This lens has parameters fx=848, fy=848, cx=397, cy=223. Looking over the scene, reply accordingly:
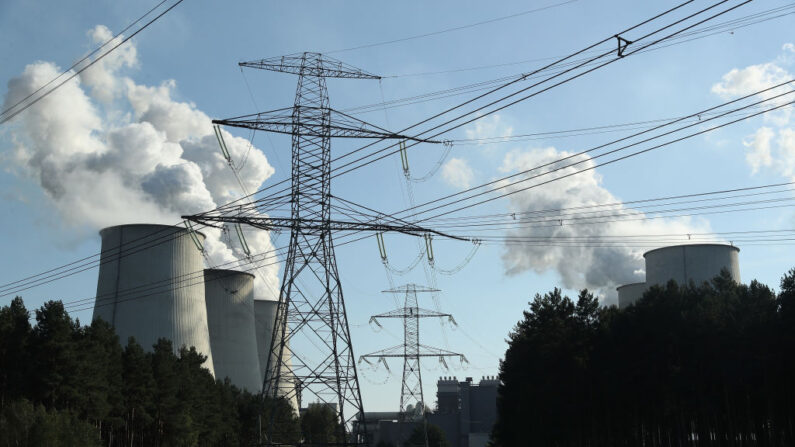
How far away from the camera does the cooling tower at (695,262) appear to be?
5584 cm

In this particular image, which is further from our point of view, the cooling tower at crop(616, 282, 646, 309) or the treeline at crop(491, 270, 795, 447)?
the cooling tower at crop(616, 282, 646, 309)

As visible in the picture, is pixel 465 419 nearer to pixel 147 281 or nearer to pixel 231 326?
pixel 231 326

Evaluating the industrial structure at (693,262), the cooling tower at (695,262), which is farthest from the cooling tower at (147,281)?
the cooling tower at (695,262)

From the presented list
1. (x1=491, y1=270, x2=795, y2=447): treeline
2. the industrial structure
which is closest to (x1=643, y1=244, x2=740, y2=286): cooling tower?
the industrial structure

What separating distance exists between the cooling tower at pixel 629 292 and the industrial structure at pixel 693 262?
10321mm

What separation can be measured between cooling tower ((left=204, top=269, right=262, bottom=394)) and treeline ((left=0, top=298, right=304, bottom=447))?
12.6m

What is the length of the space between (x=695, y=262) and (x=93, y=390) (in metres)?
38.5

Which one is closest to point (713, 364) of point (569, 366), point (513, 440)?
point (569, 366)

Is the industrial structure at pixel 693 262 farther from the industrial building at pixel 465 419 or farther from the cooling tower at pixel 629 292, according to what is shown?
the industrial building at pixel 465 419

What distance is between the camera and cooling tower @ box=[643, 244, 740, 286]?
55844 mm

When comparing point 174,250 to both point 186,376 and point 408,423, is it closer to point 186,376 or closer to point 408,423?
point 186,376

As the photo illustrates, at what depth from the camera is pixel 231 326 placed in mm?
64812

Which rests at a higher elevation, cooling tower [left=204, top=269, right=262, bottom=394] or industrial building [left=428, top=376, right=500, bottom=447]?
cooling tower [left=204, top=269, right=262, bottom=394]

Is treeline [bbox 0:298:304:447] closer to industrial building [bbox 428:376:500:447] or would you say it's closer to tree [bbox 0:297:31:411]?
tree [bbox 0:297:31:411]
